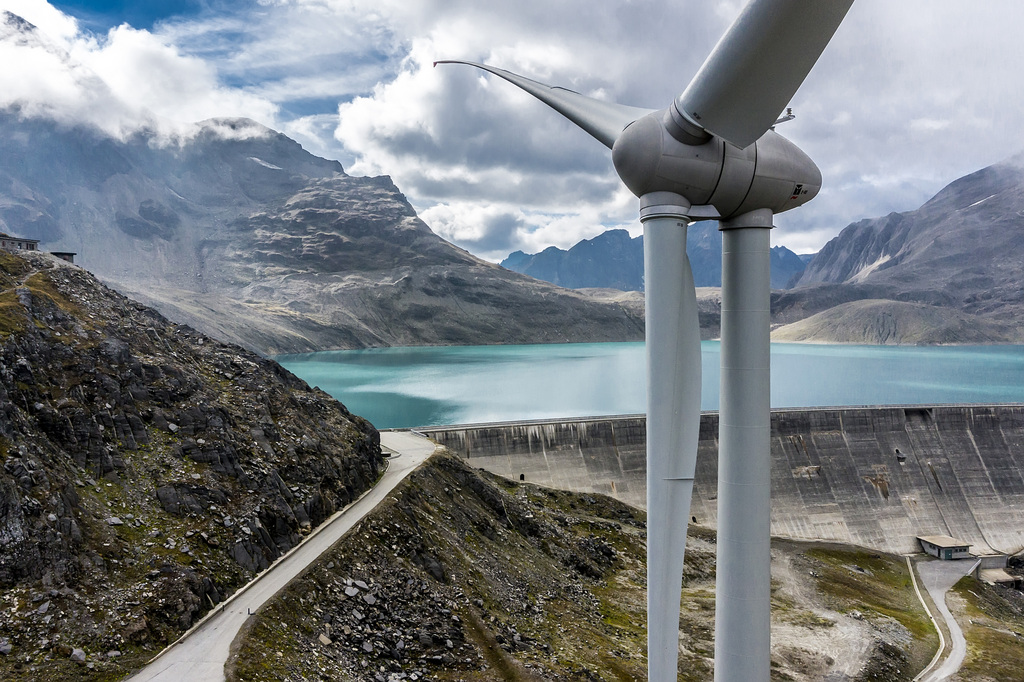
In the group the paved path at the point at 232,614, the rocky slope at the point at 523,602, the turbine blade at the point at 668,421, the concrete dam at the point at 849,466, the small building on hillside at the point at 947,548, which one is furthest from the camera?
the concrete dam at the point at 849,466

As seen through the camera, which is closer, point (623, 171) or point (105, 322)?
point (623, 171)

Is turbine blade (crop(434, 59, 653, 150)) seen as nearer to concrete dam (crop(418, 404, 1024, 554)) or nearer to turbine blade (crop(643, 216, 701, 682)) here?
turbine blade (crop(643, 216, 701, 682))

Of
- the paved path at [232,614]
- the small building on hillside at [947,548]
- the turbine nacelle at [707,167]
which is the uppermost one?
the turbine nacelle at [707,167]

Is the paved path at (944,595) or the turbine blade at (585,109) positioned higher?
the turbine blade at (585,109)

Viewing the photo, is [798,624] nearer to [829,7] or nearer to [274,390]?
[274,390]

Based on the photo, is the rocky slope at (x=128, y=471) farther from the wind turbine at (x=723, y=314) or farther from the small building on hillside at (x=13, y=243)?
the wind turbine at (x=723, y=314)

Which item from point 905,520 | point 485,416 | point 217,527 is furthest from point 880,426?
point 217,527

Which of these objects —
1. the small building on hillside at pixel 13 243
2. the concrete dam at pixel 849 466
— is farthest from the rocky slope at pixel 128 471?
the concrete dam at pixel 849 466
